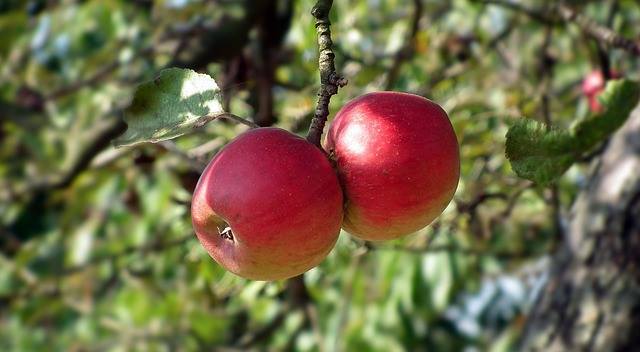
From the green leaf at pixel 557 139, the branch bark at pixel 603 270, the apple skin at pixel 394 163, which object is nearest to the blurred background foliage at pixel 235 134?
the branch bark at pixel 603 270

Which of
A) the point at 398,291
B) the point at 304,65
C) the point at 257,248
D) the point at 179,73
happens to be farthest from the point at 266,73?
the point at 257,248

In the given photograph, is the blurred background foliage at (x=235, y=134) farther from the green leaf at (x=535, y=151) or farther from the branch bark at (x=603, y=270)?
the green leaf at (x=535, y=151)

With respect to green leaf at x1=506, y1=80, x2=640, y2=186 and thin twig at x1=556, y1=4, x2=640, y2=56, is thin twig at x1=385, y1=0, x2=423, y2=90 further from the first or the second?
green leaf at x1=506, y1=80, x2=640, y2=186

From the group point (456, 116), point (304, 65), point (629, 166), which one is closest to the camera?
point (629, 166)

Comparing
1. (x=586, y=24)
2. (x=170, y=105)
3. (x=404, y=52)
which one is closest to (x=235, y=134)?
(x=404, y=52)

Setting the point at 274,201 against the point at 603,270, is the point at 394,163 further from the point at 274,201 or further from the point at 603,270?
the point at 603,270

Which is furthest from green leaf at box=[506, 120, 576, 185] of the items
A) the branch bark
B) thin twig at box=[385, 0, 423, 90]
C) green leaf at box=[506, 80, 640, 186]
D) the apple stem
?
thin twig at box=[385, 0, 423, 90]

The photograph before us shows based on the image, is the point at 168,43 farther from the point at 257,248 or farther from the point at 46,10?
the point at 257,248
